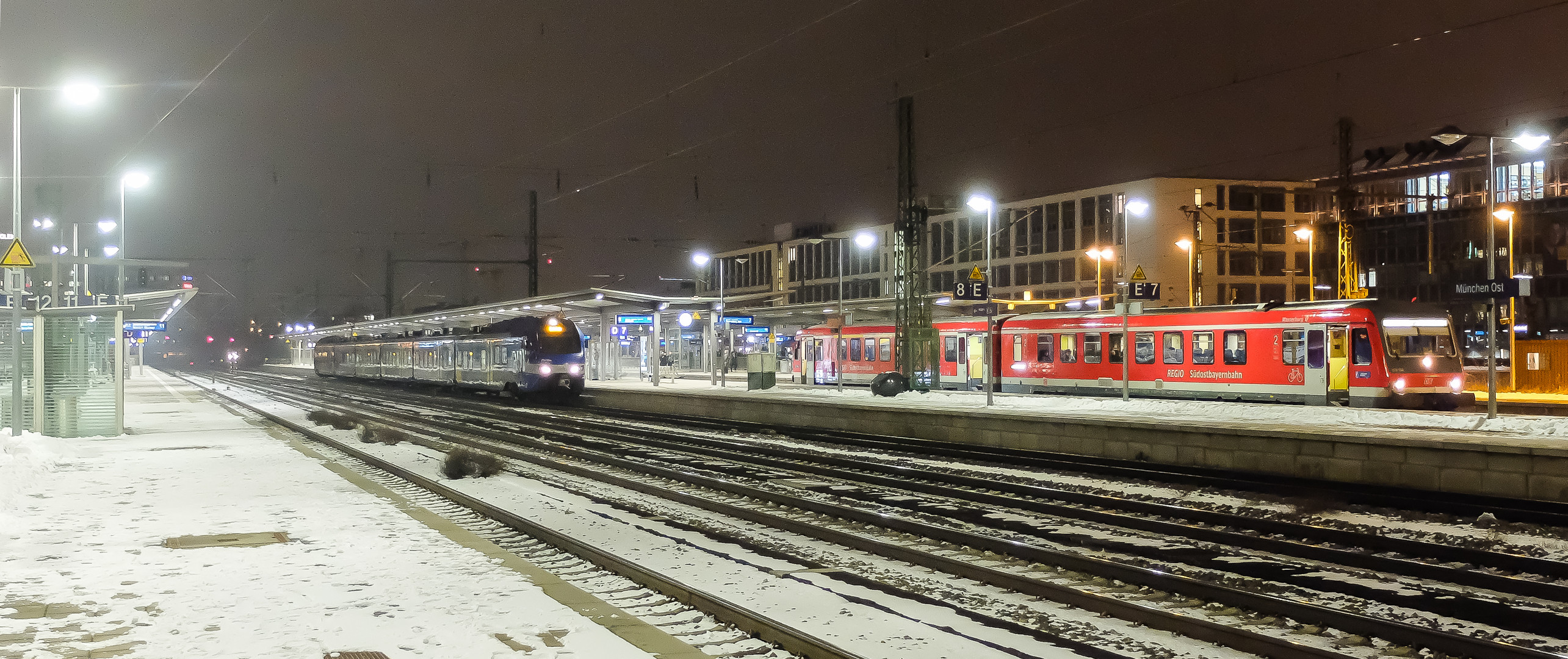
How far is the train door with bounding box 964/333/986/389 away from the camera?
40.3 m

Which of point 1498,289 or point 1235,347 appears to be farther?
point 1235,347

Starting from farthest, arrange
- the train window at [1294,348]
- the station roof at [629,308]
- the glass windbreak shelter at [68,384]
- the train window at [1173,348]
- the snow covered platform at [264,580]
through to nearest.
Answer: the station roof at [629,308] < the train window at [1173,348] < the train window at [1294,348] < the glass windbreak shelter at [68,384] < the snow covered platform at [264,580]

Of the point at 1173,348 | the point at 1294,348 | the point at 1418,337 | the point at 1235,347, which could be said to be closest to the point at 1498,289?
the point at 1418,337

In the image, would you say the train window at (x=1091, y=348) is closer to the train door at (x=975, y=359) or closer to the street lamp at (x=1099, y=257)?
the train door at (x=975, y=359)

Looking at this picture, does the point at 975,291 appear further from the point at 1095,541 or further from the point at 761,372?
→ the point at 1095,541

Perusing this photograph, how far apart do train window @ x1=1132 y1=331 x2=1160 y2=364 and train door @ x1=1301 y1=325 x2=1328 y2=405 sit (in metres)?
5.16

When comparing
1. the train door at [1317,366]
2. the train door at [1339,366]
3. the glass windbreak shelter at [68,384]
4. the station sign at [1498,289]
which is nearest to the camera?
the station sign at [1498,289]

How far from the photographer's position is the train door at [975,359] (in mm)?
40312

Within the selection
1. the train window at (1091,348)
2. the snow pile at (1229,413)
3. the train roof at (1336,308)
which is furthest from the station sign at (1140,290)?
the train window at (1091,348)

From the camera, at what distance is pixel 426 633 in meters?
7.16

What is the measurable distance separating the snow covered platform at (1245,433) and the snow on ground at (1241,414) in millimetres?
58

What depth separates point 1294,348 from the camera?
27969 millimetres

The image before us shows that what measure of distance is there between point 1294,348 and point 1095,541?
19.1 m

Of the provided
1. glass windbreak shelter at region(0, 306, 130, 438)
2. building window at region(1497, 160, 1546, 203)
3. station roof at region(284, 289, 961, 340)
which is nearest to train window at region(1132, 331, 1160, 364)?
station roof at region(284, 289, 961, 340)
